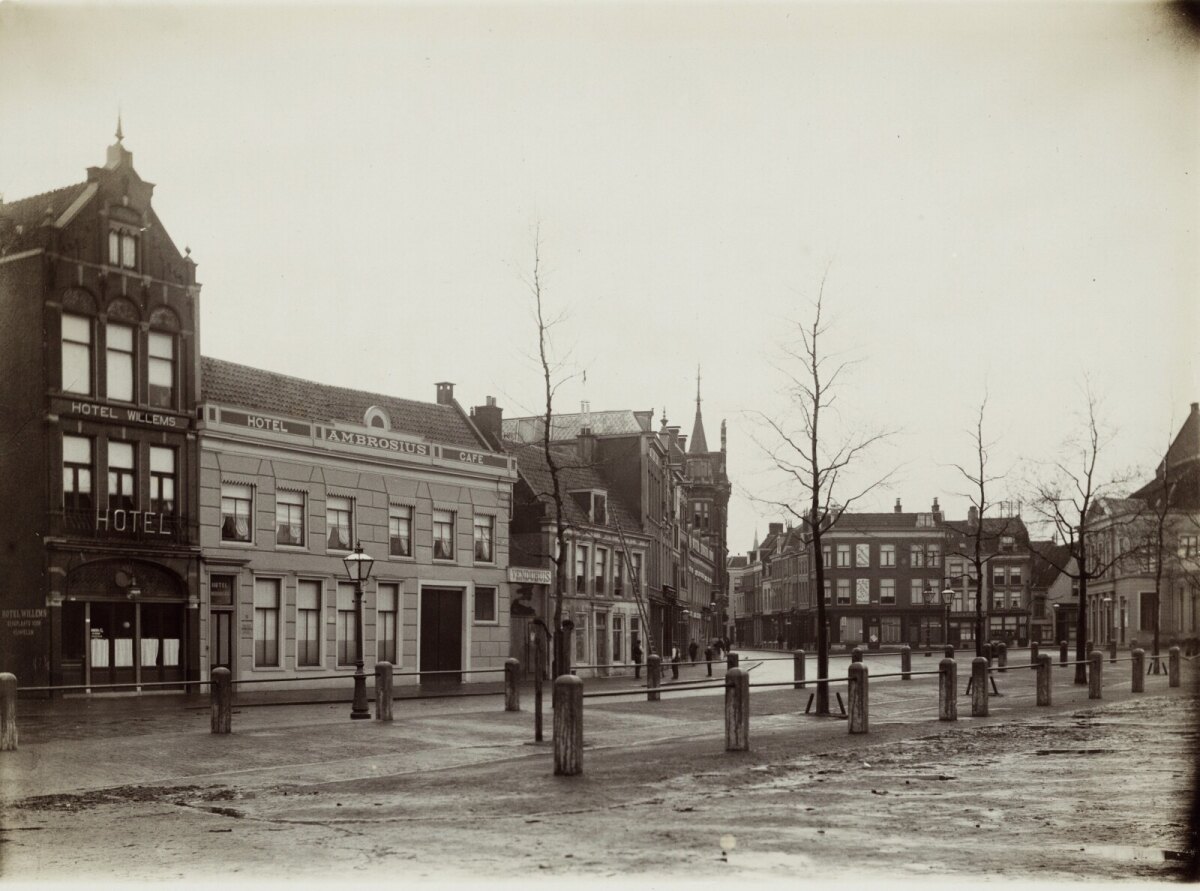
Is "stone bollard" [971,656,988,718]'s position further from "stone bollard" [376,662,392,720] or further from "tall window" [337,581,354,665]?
"tall window" [337,581,354,665]

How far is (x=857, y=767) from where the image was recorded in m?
15.5

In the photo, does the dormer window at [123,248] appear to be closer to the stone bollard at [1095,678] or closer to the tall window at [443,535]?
the tall window at [443,535]

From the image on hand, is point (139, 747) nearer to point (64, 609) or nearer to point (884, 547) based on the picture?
point (64, 609)

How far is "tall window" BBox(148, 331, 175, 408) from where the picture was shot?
35.6 metres

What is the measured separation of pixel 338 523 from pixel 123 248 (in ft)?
34.6

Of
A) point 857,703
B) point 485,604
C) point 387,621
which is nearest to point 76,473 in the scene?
point 387,621

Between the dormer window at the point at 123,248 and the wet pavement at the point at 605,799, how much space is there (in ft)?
49.0

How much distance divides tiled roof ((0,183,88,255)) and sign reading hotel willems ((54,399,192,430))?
4263 millimetres

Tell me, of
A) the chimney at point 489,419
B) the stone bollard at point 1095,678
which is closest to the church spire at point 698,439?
the chimney at point 489,419

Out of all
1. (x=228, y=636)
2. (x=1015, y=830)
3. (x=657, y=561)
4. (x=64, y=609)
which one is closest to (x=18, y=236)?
(x=64, y=609)

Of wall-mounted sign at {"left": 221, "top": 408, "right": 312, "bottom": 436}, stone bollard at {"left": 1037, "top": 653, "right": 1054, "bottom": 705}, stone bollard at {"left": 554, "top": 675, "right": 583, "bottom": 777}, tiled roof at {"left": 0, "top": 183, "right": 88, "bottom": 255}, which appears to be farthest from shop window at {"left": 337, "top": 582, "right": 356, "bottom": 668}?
stone bollard at {"left": 554, "top": 675, "right": 583, "bottom": 777}

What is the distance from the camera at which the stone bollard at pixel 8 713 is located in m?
18.1

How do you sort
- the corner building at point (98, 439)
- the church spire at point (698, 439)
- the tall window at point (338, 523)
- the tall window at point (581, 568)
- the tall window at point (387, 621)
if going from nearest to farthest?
the corner building at point (98, 439) < the tall window at point (338, 523) < the tall window at point (387, 621) < the tall window at point (581, 568) < the church spire at point (698, 439)

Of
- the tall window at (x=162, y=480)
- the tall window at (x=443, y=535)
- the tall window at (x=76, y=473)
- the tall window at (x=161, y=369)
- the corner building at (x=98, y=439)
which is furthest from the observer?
the tall window at (x=443, y=535)
